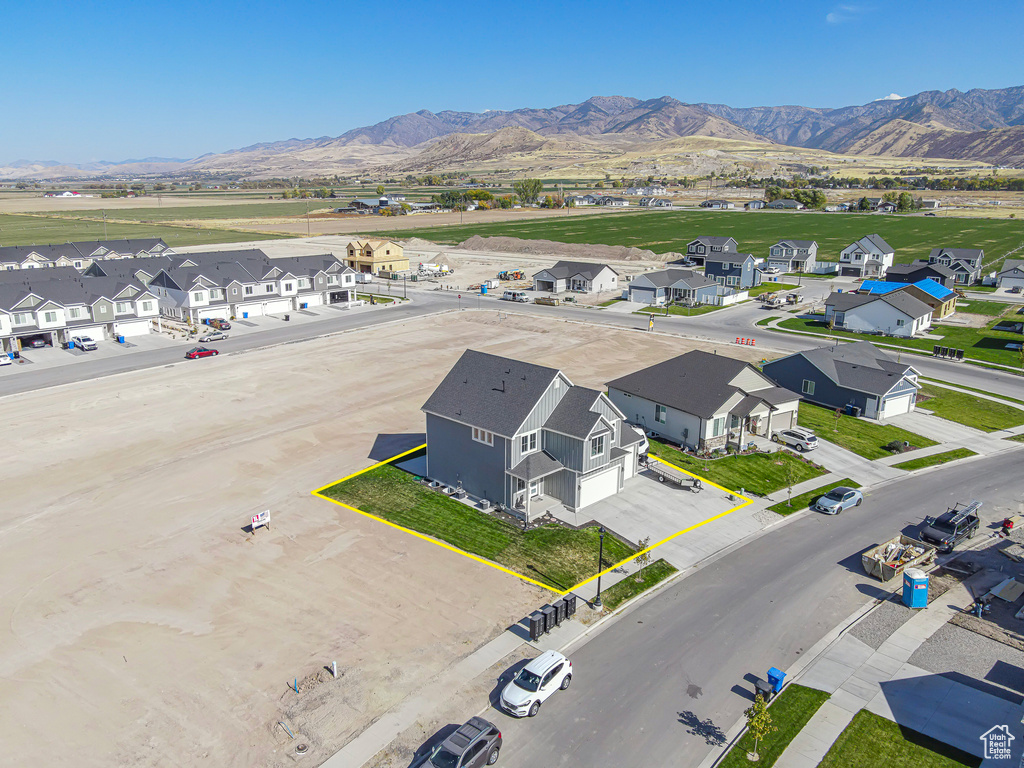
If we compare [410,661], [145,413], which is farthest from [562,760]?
[145,413]

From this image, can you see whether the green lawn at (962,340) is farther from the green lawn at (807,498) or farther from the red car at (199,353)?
the red car at (199,353)

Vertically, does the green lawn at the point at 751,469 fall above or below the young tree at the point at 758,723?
below

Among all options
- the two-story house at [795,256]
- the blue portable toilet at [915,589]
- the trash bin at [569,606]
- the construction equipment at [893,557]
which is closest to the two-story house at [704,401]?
the construction equipment at [893,557]

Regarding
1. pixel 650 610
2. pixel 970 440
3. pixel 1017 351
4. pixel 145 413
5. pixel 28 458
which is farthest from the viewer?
pixel 1017 351

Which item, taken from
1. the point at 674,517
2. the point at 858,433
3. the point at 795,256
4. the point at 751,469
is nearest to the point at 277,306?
the point at 751,469

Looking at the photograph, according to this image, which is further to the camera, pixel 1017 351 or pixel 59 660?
pixel 1017 351

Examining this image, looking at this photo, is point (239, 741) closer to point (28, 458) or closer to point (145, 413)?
point (28, 458)
